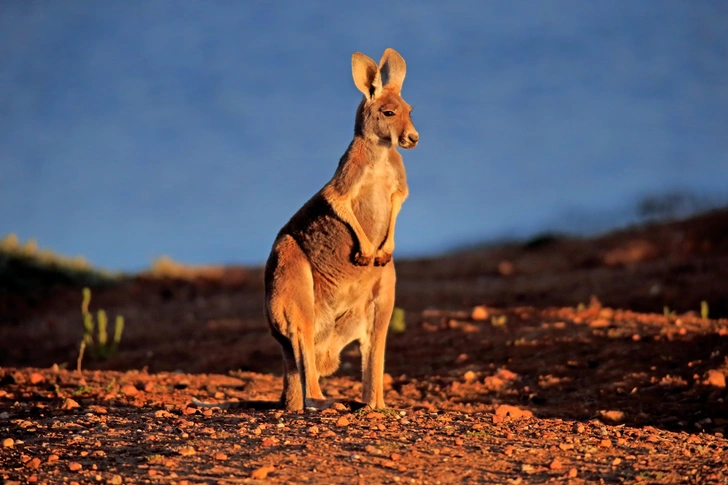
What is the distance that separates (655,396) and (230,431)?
4.68 m

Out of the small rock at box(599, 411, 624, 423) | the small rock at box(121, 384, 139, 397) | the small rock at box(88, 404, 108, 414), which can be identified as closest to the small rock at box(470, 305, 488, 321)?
the small rock at box(599, 411, 624, 423)

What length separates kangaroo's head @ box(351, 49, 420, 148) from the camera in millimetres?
6496

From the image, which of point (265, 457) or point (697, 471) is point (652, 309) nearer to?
point (697, 471)

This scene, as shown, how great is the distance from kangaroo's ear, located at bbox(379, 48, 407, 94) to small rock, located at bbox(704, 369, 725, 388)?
4218mm

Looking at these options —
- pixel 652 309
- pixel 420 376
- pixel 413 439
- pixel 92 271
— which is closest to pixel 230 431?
pixel 413 439

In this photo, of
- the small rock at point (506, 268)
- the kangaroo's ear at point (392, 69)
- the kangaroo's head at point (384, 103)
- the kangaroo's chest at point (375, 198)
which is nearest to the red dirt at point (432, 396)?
the kangaroo's chest at point (375, 198)

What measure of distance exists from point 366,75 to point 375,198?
969mm

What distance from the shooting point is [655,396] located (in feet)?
27.3

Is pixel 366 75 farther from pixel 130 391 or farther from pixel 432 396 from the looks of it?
pixel 130 391

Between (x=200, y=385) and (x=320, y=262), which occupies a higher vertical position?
(x=320, y=262)

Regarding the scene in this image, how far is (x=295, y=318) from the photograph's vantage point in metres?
6.39

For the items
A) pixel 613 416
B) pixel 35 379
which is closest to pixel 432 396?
pixel 613 416

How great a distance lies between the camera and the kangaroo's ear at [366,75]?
665cm

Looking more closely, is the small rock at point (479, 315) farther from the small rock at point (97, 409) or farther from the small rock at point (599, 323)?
the small rock at point (97, 409)
